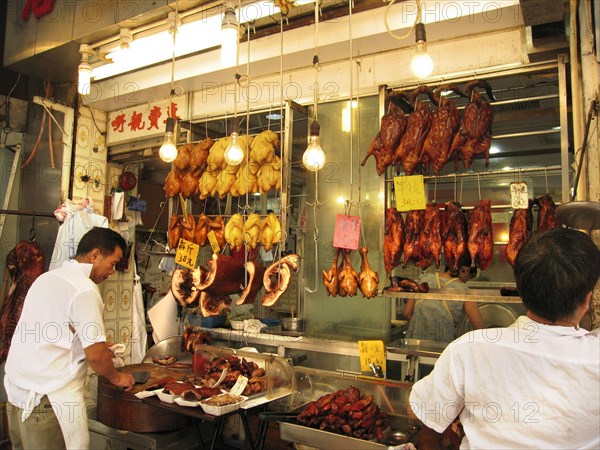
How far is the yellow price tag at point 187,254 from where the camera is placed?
15.1 feet

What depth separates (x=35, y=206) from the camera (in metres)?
5.96

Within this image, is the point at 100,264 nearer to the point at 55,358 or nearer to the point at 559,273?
the point at 55,358

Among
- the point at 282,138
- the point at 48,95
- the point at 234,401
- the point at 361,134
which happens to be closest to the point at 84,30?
the point at 48,95

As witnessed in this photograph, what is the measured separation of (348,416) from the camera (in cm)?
311

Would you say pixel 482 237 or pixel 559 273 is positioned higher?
pixel 482 237

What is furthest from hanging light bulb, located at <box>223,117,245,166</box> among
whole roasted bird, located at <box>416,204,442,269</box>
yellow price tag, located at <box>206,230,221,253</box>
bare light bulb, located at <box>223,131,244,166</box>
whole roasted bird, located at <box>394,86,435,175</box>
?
whole roasted bird, located at <box>416,204,442,269</box>

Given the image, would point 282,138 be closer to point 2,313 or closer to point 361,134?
point 361,134

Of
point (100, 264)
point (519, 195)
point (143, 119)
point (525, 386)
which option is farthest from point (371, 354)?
point (143, 119)

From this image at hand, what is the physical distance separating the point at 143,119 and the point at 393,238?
3771 millimetres

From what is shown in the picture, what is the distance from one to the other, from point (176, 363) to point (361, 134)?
295 centimetres

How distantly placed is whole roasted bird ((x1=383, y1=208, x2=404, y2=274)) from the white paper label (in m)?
1.49

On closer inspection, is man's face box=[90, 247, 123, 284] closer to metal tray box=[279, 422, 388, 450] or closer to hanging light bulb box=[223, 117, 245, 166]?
hanging light bulb box=[223, 117, 245, 166]

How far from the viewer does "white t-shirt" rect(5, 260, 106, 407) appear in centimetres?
318

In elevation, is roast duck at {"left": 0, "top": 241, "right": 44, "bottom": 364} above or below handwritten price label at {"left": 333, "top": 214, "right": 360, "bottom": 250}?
below
